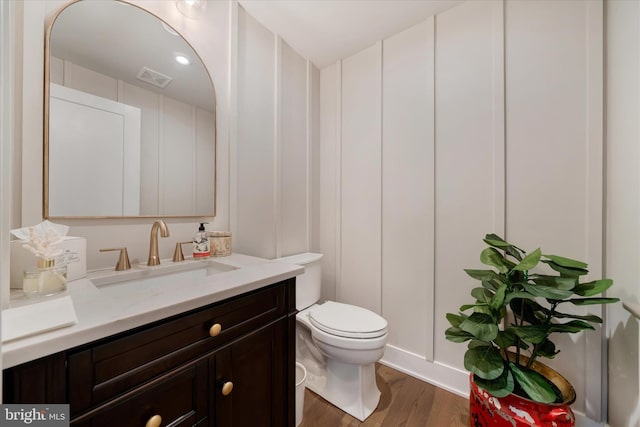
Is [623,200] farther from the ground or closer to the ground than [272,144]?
closer to the ground

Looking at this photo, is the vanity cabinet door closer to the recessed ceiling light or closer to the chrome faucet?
the chrome faucet

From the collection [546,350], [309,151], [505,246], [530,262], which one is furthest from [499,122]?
[309,151]

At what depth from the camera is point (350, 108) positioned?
2066 millimetres

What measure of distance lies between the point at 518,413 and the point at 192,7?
95.3 inches

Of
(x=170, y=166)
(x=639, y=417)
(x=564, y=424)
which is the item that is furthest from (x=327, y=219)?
(x=639, y=417)

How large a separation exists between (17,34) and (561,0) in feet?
7.81

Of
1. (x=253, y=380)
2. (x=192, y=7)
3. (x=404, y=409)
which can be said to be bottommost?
(x=404, y=409)

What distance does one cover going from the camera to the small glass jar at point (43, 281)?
0.68 m

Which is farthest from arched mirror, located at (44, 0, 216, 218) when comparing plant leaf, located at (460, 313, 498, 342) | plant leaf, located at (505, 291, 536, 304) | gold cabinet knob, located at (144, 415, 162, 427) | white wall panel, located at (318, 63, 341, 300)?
plant leaf, located at (505, 291, 536, 304)

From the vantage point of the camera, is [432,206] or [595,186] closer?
[595,186]

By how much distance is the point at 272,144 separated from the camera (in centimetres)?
178

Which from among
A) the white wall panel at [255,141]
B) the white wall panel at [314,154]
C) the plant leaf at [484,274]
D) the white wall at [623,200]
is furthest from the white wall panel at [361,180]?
the white wall at [623,200]

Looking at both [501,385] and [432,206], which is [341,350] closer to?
[501,385]

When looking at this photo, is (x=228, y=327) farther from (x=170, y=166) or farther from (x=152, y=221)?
(x=170, y=166)
